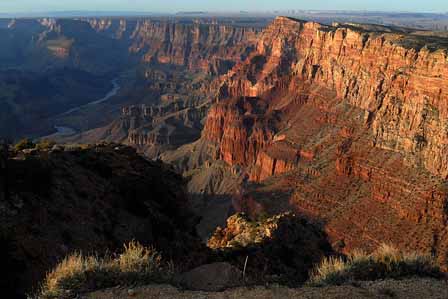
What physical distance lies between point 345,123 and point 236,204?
20.0 m

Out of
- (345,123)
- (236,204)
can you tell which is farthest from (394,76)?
(236,204)

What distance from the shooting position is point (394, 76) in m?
60.7

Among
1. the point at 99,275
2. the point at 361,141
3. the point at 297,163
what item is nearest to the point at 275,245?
the point at 99,275

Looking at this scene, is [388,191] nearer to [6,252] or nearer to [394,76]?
[394,76]

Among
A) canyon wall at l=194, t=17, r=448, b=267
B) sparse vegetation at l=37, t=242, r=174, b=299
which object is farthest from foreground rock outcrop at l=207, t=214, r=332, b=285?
canyon wall at l=194, t=17, r=448, b=267

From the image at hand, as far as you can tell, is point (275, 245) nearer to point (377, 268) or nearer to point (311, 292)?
point (377, 268)

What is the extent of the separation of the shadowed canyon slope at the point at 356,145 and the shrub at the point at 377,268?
25.6m

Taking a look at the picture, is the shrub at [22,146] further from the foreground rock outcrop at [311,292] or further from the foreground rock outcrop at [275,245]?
the foreground rock outcrop at [311,292]

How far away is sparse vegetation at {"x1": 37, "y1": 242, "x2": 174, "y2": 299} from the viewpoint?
10492mm

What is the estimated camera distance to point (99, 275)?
1095 cm

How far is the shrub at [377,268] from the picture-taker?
1225 cm

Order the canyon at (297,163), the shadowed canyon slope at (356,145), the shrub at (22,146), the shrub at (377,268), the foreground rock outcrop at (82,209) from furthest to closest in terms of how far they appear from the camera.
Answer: the shadowed canyon slope at (356,145) < the shrub at (22,146) < the canyon at (297,163) < the foreground rock outcrop at (82,209) < the shrub at (377,268)

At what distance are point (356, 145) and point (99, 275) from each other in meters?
51.1

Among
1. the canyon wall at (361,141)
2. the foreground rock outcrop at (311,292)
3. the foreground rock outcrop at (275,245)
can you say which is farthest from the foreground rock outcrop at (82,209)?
the canyon wall at (361,141)
